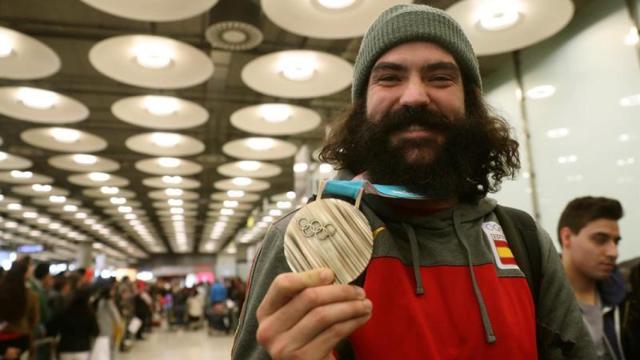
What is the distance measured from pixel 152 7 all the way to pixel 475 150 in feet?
12.5

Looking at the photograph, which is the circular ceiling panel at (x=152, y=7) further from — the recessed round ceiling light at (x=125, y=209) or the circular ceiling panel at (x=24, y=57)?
the recessed round ceiling light at (x=125, y=209)

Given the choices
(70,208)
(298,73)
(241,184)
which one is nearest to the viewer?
(298,73)

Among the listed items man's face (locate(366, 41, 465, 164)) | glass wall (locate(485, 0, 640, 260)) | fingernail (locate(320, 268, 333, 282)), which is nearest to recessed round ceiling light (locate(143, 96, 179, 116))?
glass wall (locate(485, 0, 640, 260))

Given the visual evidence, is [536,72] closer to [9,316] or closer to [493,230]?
[493,230]

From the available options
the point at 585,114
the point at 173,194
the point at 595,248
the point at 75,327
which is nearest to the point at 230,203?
the point at 173,194

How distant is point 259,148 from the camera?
9328 millimetres

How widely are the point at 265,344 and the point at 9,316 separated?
18.9 feet

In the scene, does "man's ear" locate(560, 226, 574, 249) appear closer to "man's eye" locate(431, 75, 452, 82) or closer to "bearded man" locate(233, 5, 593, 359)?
"bearded man" locate(233, 5, 593, 359)

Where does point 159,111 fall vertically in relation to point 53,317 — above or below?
above

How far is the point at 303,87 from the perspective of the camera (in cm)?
615

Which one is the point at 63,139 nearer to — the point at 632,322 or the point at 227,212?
the point at 632,322

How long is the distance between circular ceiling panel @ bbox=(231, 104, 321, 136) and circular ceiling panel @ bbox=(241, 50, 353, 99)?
32.0 inches

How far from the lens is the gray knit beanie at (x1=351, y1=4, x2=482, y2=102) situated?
1238mm

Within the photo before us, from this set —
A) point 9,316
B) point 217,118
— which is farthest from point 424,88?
point 217,118
